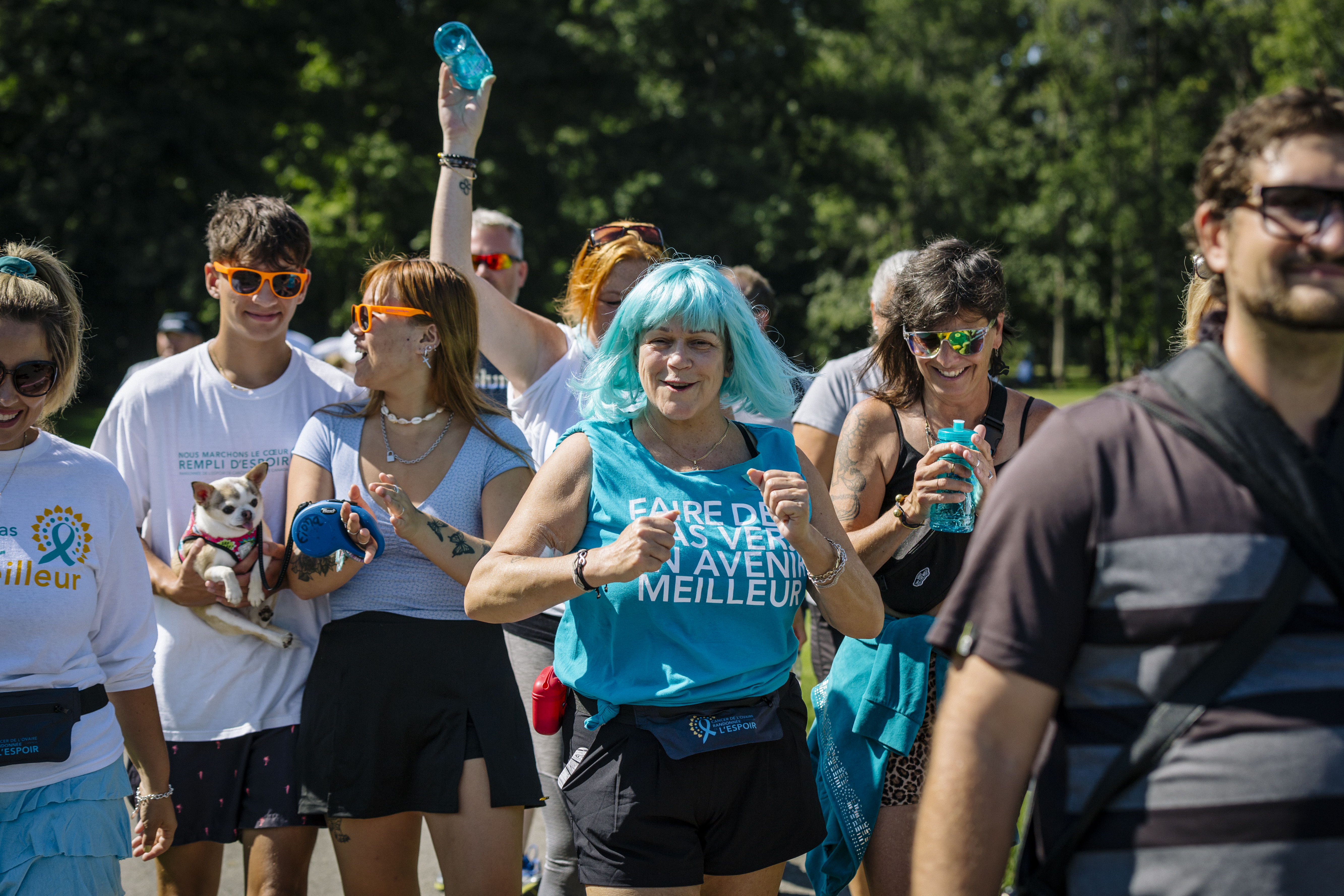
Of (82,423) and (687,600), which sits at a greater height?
(687,600)

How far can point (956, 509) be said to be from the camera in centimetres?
295

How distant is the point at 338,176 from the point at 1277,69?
28644mm

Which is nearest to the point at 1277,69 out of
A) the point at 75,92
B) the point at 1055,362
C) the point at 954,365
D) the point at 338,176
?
the point at 1055,362

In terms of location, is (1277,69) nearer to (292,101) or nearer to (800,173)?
(800,173)

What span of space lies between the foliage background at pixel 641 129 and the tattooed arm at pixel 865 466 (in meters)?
18.4

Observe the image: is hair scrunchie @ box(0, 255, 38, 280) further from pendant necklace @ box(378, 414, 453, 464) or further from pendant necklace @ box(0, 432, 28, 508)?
pendant necklace @ box(378, 414, 453, 464)

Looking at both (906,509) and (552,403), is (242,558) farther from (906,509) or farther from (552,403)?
(906,509)

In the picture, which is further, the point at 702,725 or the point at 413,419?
the point at 413,419

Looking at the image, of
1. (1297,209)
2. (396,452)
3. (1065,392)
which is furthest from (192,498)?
(1065,392)

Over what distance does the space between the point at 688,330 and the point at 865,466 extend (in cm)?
83

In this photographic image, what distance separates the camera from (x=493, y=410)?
3355 mm

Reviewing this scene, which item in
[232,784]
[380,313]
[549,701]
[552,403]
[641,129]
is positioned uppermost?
[641,129]

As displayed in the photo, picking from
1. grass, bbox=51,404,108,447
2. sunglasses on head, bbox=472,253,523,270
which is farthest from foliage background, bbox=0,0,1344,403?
sunglasses on head, bbox=472,253,523,270

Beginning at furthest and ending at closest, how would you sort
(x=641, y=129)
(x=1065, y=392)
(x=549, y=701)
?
(x=1065, y=392) → (x=641, y=129) → (x=549, y=701)
